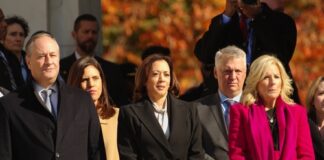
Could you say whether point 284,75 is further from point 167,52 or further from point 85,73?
point 167,52

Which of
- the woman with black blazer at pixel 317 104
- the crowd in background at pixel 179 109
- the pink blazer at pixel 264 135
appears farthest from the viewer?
the woman with black blazer at pixel 317 104

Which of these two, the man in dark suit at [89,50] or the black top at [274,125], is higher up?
the man in dark suit at [89,50]

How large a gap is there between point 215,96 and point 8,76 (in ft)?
6.97

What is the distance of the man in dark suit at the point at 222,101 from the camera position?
10.1 metres

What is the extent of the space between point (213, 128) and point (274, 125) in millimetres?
630

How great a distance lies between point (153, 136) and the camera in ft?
31.7

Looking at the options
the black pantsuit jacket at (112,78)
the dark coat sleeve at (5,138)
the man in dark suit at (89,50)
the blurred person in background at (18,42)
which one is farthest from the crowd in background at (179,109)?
the man in dark suit at (89,50)

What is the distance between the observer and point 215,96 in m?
10.3

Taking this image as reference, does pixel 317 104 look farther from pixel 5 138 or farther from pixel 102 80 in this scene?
pixel 5 138

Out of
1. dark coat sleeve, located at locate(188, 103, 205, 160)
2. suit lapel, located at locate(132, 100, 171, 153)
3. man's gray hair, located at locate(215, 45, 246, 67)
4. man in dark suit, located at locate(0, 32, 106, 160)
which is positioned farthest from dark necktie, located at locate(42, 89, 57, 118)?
man's gray hair, located at locate(215, 45, 246, 67)

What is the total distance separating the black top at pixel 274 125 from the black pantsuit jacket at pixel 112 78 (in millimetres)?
2400

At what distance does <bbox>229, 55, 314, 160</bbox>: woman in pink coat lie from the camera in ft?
31.4

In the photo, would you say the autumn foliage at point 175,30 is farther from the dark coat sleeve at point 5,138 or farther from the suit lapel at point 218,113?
the dark coat sleeve at point 5,138

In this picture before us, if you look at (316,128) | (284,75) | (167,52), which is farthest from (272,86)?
(167,52)
